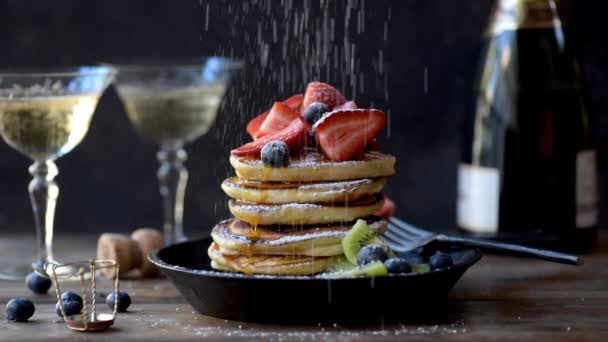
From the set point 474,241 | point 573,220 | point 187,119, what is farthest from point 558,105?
point 187,119

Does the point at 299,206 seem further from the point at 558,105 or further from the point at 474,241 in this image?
the point at 558,105

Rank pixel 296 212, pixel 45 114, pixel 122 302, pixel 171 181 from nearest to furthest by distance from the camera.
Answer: pixel 296 212
pixel 122 302
pixel 45 114
pixel 171 181

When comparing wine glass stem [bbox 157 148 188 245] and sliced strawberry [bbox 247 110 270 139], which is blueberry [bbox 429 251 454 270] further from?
wine glass stem [bbox 157 148 188 245]

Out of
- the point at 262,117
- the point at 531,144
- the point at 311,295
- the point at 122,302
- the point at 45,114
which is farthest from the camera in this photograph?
the point at 531,144

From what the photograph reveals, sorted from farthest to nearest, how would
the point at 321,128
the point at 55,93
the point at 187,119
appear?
the point at 187,119 → the point at 55,93 → the point at 321,128

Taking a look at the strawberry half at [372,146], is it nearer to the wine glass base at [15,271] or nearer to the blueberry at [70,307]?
the blueberry at [70,307]

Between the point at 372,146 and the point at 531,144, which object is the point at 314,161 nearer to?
the point at 372,146

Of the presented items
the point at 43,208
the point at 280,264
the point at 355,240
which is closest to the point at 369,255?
the point at 355,240
